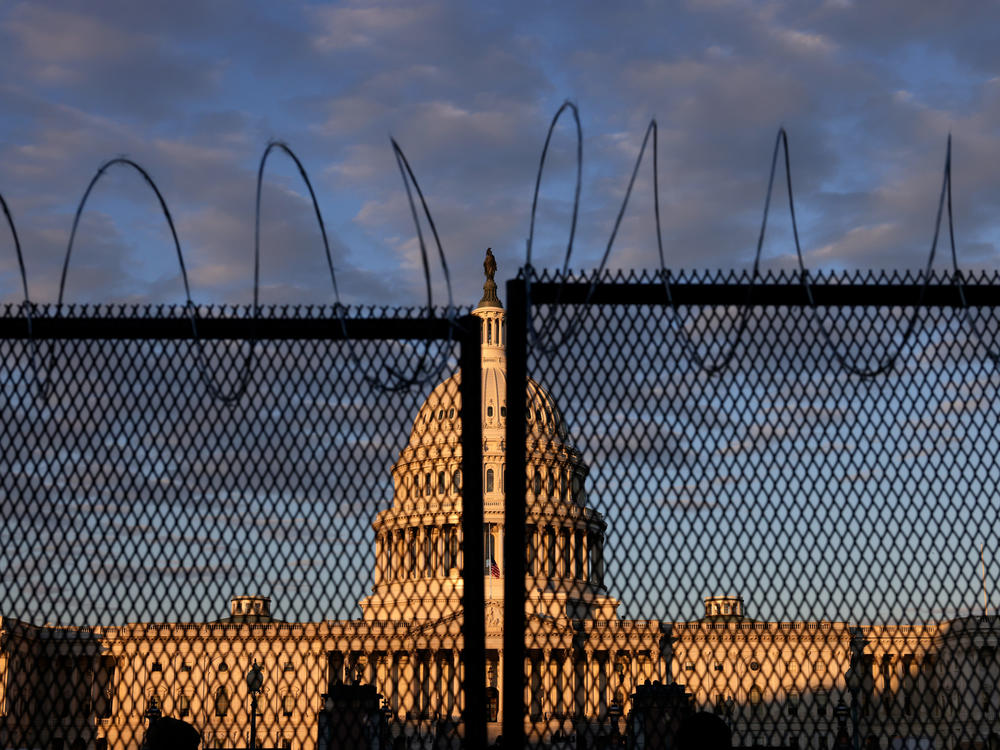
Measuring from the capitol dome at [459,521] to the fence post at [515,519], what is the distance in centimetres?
14

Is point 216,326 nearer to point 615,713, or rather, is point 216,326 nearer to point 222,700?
point 615,713

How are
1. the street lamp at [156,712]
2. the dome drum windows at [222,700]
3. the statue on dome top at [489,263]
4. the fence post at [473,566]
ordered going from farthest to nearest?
1. the statue on dome top at [489,263]
2. the dome drum windows at [222,700]
3. the fence post at [473,566]
4. the street lamp at [156,712]

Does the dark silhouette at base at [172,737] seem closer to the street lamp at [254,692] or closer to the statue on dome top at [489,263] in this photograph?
the street lamp at [254,692]

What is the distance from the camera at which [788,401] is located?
33.8ft

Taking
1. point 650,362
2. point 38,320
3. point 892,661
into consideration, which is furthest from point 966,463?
point 892,661

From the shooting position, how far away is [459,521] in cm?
2230

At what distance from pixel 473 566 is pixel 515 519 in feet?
1.49

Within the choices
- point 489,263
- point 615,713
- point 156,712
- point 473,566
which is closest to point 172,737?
point 473,566

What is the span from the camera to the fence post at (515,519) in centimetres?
898

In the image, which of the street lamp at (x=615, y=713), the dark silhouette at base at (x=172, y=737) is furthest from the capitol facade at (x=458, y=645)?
the street lamp at (x=615, y=713)

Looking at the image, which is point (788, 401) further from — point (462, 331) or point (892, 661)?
point (892, 661)

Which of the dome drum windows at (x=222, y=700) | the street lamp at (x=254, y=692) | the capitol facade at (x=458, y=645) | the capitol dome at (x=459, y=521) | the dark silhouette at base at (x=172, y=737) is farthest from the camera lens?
the dome drum windows at (x=222, y=700)

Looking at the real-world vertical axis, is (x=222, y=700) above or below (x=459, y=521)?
above

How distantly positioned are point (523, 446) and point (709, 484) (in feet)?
5.61
